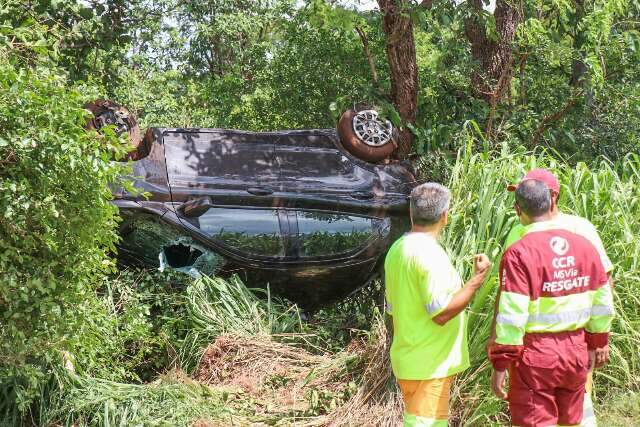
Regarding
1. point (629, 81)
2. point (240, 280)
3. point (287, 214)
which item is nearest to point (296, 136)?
point (287, 214)

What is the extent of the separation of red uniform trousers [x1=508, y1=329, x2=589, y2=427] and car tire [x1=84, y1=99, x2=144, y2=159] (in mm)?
4237

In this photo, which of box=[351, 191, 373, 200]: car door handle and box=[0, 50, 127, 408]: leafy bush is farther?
box=[351, 191, 373, 200]: car door handle

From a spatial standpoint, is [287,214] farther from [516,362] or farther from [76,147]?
[516,362]

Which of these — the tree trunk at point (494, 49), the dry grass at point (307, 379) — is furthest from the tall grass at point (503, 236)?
the tree trunk at point (494, 49)

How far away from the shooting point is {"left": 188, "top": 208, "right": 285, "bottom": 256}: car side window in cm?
681

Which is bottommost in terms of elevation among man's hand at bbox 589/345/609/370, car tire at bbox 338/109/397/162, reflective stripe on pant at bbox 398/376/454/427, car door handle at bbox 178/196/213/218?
reflective stripe on pant at bbox 398/376/454/427

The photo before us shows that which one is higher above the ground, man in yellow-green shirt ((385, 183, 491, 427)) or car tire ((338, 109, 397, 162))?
car tire ((338, 109, 397, 162))

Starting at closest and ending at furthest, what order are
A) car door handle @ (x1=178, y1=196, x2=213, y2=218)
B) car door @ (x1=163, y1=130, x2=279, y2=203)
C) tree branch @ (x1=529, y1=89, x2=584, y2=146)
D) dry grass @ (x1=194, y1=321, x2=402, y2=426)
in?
dry grass @ (x1=194, y1=321, x2=402, y2=426) → car door handle @ (x1=178, y1=196, x2=213, y2=218) → car door @ (x1=163, y1=130, x2=279, y2=203) → tree branch @ (x1=529, y1=89, x2=584, y2=146)

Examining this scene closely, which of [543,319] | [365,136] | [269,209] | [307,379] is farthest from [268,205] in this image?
[543,319]

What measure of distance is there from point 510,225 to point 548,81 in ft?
12.6

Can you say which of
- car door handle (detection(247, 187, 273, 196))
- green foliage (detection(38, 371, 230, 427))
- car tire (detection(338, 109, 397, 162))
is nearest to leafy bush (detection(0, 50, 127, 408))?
green foliage (detection(38, 371, 230, 427))

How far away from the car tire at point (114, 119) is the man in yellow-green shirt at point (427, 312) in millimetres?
3745

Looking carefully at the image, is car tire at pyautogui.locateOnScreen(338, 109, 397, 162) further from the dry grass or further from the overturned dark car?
the dry grass

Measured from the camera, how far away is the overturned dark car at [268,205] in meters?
6.75
